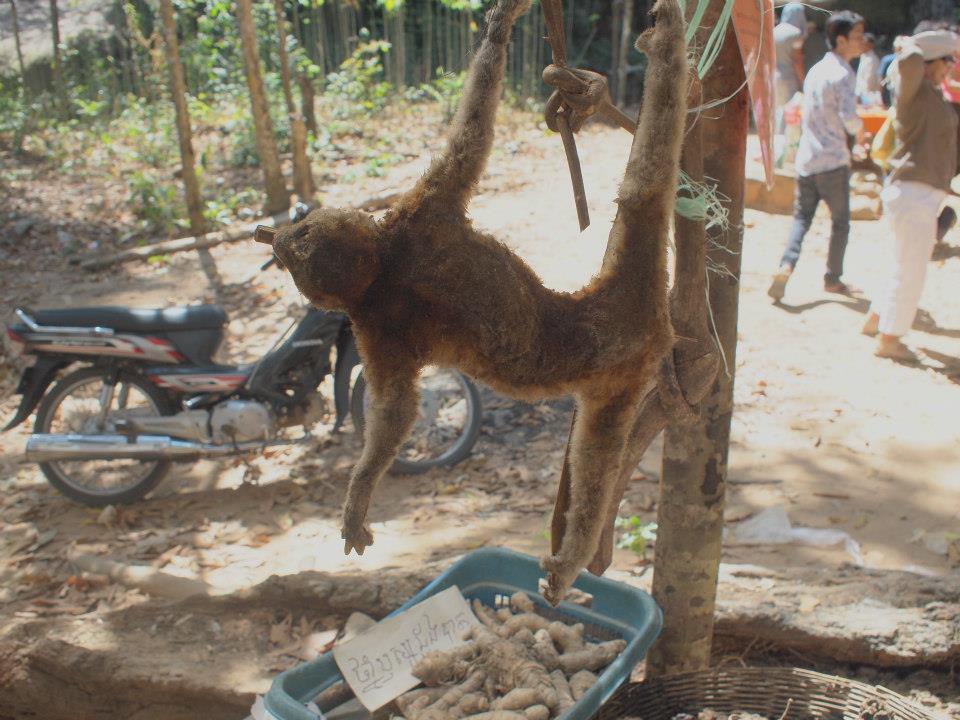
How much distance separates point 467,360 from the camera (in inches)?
73.8

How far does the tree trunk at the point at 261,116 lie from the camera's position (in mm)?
7938

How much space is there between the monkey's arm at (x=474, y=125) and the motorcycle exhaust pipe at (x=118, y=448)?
3.20 meters

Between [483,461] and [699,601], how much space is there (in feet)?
8.54

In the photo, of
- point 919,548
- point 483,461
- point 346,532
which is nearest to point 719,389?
point 346,532

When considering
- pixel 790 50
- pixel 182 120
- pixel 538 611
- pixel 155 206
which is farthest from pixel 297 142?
pixel 538 611

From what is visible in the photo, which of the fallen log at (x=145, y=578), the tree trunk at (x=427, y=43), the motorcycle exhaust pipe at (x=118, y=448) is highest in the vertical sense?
the tree trunk at (x=427, y=43)

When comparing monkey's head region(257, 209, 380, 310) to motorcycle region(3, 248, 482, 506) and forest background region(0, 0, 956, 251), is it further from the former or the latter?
forest background region(0, 0, 956, 251)

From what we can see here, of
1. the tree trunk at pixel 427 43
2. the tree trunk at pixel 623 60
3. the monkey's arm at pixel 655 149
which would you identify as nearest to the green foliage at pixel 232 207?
the tree trunk at pixel 427 43

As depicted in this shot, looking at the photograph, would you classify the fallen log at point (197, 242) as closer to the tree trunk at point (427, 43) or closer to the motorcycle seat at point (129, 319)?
the motorcycle seat at point (129, 319)

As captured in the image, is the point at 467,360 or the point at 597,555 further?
the point at 597,555

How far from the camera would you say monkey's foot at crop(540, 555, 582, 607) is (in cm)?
216

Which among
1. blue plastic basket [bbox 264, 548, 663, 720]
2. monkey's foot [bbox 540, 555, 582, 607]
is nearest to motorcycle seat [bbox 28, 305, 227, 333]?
blue plastic basket [bbox 264, 548, 663, 720]

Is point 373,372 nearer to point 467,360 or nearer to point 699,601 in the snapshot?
point 467,360

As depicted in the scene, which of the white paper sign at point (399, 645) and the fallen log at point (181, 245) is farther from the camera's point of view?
the fallen log at point (181, 245)
